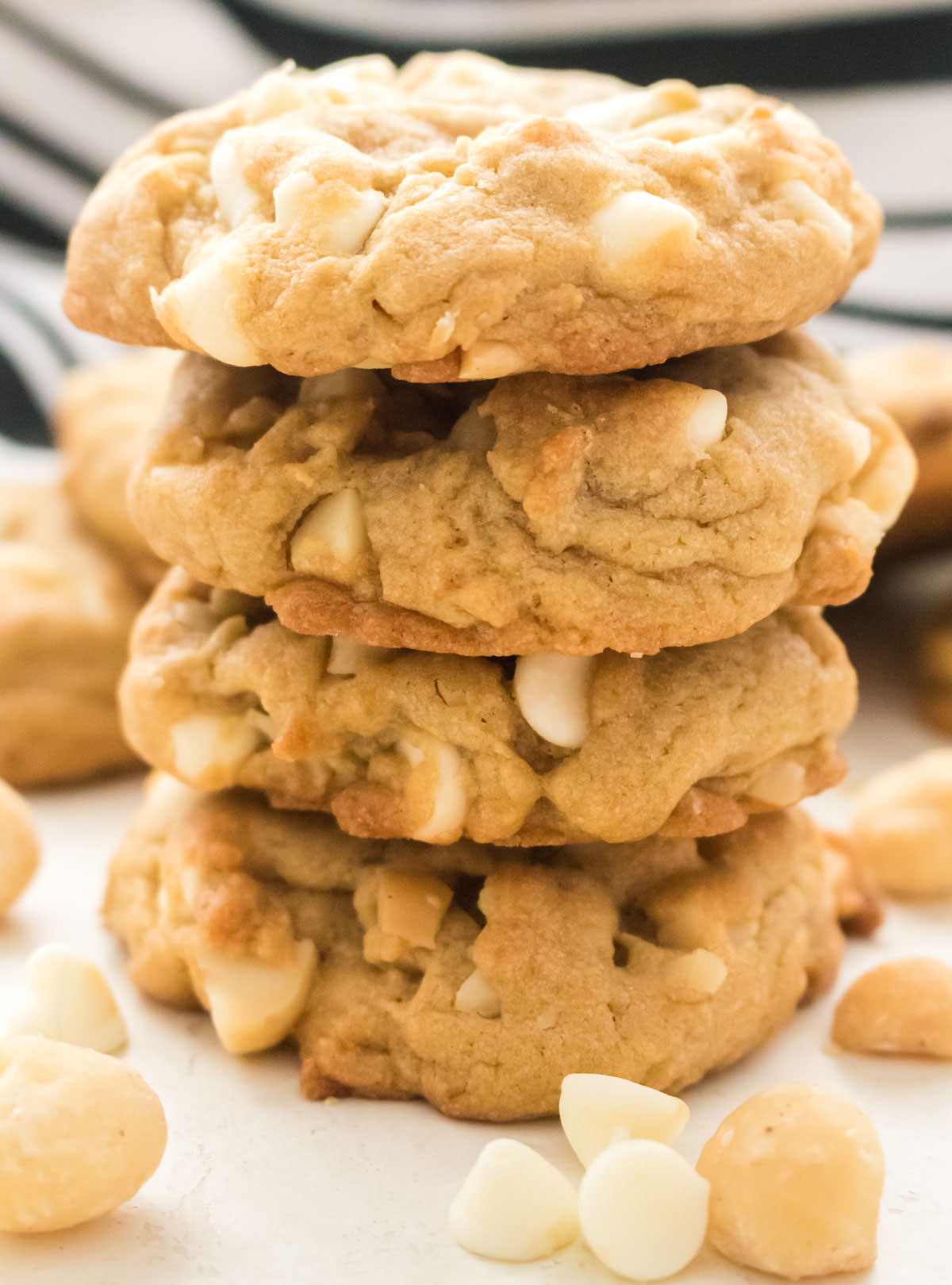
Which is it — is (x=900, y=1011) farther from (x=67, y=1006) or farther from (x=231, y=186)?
(x=231, y=186)

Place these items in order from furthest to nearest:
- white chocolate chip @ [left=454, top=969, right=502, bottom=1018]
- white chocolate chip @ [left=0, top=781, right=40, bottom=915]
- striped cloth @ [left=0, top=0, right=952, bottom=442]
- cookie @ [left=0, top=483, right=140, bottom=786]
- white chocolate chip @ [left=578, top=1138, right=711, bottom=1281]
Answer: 1. striped cloth @ [left=0, top=0, right=952, bottom=442]
2. cookie @ [left=0, top=483, right=140, bottom=786]
3. white chocolate chip @ [left=0, top=781, right=40, bottom=915]
4. white chocolate chip @ [left=454, top=969, right=502, bottom=1018]
5. white chocolate chip @ [left=578, top=1138, right=711, bottom=1281]

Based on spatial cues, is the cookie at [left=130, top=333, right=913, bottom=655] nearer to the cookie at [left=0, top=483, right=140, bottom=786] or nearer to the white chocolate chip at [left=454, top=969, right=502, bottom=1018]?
the white chocolate chip at [left=454, top=969, right=502, bottom=1018]

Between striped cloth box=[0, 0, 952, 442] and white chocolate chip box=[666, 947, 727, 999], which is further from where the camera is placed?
striped cloth box=[0, 0, 952, 442]

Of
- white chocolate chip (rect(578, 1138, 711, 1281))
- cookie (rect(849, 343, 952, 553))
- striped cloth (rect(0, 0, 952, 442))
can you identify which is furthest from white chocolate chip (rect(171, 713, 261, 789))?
striped cloth (rect(0, 0, 952, 442))

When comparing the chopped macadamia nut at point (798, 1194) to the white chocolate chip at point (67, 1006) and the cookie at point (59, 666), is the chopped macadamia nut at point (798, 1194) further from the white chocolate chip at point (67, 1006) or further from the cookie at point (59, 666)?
the cookie at point (59, 666)

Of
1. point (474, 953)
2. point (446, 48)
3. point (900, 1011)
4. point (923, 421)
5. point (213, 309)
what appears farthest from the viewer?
point (446, 48)

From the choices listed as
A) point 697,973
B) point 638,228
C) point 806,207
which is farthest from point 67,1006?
point 806,207

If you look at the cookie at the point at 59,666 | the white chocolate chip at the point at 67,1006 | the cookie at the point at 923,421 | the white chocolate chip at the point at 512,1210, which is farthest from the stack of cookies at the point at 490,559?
the cookie at the point at 923,421
